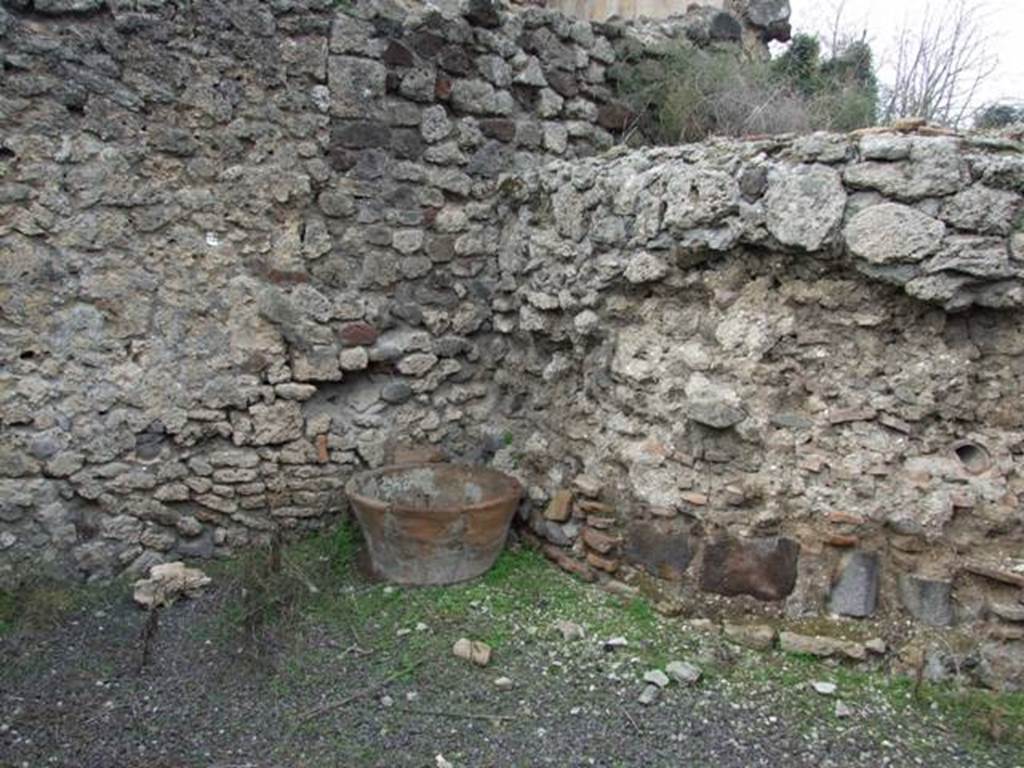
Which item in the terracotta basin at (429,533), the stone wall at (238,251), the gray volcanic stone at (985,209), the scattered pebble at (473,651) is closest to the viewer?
the gray volcanic stone at (985,209)

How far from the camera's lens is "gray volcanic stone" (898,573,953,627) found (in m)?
2.89

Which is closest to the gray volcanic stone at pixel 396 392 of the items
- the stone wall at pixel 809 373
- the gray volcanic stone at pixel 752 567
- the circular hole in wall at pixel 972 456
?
the stone wall at pixel 809 373

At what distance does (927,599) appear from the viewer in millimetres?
2916

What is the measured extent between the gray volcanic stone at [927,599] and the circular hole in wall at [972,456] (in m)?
0.42

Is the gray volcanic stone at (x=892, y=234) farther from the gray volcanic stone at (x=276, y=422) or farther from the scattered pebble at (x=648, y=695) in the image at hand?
the gray volcanic stone at (x=276, y=422)

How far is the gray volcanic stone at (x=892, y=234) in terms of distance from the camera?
9.06 feet

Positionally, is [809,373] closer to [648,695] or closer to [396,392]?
[648,695]

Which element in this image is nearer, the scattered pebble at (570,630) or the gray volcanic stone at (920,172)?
the gray volcanic stone at (920,172)

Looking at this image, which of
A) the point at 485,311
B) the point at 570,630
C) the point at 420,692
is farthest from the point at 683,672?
the point at 485,311

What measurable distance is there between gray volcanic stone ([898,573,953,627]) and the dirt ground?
0.24 metres

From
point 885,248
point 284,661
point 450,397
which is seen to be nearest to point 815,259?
point 885,248

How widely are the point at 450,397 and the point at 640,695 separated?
1814 mm

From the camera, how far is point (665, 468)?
335cm

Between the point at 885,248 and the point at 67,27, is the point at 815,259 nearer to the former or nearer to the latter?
the point at 885,248
